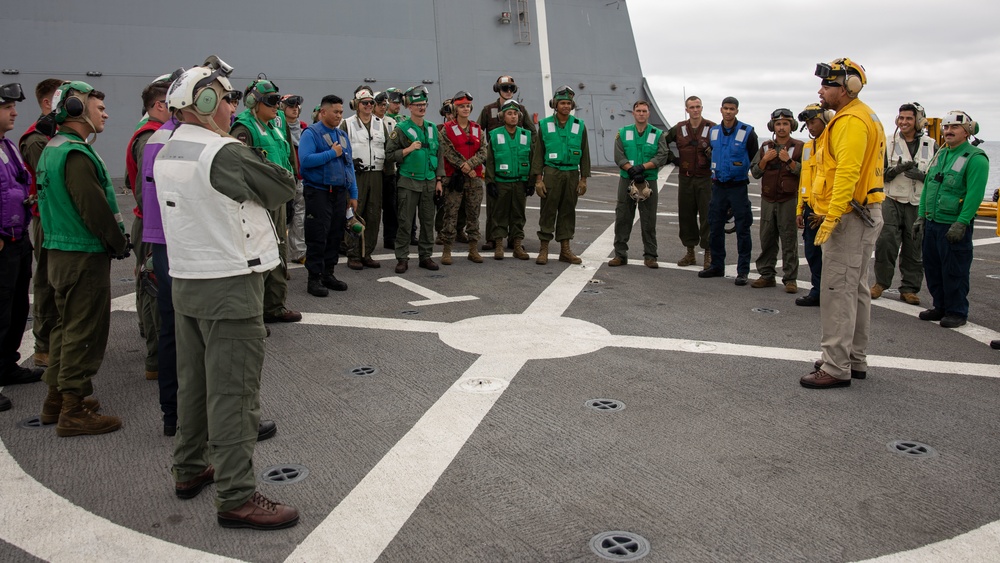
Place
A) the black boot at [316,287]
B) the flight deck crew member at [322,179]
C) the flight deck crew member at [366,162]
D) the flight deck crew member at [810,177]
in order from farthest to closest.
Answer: the flight deck crew member at [366,162]
the black boot at [316,287]
the flight deck crew member at [322,179]
the flight deck crew member at [810,177]

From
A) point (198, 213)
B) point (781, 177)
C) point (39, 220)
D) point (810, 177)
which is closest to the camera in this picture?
point (198, 213)

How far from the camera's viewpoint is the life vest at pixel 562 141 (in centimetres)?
848

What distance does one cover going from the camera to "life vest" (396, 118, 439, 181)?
315 inches

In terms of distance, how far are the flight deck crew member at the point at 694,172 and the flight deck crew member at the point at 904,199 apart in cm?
177

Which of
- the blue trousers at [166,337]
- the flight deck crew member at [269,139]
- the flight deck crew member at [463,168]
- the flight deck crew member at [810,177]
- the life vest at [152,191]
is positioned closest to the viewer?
the blue trousers at [166,337]

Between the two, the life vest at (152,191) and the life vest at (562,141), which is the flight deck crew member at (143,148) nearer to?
the life vest at (152,191)

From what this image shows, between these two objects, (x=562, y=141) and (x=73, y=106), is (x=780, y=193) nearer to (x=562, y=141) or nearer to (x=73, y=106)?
(x=562, y=141)

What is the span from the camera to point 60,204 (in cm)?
400

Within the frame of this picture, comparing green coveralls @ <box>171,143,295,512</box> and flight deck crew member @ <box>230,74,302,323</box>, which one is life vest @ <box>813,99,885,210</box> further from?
flight deck crew member @ <box>230,74,302,323</box>

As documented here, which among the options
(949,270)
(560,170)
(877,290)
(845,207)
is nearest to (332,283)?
(560,170)

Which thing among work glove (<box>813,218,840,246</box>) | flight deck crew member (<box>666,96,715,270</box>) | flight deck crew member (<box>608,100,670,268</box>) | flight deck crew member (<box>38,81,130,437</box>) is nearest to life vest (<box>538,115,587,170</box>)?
flight deck crew member (<box>608,100,670,268</box>)

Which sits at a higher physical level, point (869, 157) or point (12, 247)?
point (869, 157)

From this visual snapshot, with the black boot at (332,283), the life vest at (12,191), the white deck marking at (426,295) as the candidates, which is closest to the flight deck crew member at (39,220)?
the life vest at (12,191)

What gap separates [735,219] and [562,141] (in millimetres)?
2091
